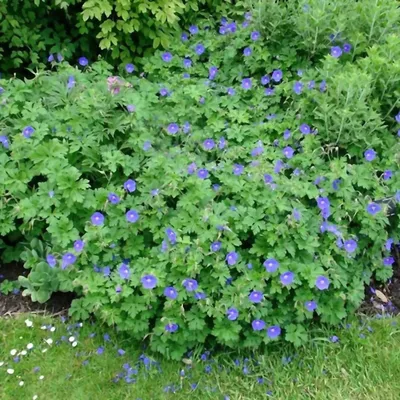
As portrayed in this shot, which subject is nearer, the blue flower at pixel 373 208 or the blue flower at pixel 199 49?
the blue flower at pixel 373 208

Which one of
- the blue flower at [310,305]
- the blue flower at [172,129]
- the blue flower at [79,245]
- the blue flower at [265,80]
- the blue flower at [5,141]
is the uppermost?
the blue flower at [265,80]

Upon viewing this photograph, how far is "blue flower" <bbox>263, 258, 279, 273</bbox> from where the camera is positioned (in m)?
2.79

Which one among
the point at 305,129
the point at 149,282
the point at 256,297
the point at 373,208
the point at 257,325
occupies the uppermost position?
the point at 305,129

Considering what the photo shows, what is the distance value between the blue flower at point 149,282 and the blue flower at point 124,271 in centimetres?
12

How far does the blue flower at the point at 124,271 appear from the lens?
282 cm

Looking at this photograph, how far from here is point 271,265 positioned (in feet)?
9.18

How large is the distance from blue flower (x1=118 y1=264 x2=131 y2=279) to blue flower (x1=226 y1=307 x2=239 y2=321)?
1.68 ft

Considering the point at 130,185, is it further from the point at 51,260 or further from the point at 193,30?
the point at 193,30

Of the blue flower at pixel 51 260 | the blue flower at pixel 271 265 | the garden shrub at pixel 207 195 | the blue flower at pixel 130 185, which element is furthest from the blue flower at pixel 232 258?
the blue flower at pixel 51 260

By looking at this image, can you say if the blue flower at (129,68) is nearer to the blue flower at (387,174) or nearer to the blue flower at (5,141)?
the blue flower at (5,141)

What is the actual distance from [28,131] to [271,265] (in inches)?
59.7

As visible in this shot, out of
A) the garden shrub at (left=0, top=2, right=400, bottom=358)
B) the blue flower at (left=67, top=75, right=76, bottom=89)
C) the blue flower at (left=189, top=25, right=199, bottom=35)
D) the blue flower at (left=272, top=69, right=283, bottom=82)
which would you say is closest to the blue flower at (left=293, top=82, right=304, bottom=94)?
the garden shrub at (left=0, top=2, right=400, bottom=358)

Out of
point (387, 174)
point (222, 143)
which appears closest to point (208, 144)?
point (222, 143)

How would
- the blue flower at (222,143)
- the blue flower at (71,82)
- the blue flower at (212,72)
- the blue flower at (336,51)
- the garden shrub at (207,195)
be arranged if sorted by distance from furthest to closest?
the blue flower at (212,72)
the blue flower at (336,51)
the blue flower at (71,82)
the blue flower at (222,143)
the garden shrub at (207,195)
